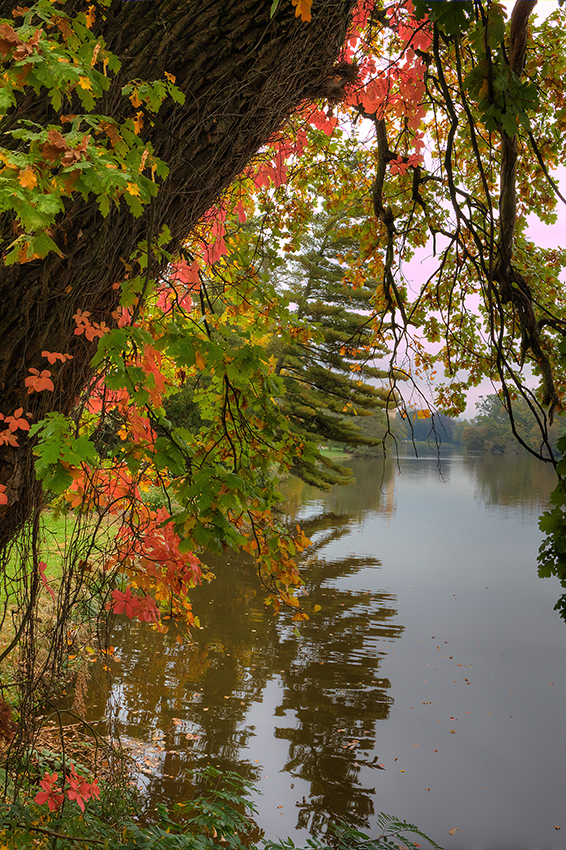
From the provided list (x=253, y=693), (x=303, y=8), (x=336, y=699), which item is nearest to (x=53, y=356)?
(x=303, y=8)

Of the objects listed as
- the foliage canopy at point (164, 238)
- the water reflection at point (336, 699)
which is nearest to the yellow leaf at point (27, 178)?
the foliage canopy at point (164, 238)

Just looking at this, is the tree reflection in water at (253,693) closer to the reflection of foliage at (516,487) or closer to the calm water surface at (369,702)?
the calm water surface at (369,702)

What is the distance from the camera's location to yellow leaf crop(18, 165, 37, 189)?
1243 mm

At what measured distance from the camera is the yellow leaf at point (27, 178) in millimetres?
→ 1243

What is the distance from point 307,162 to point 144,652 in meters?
5.67

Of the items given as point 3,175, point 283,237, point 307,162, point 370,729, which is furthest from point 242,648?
point 3,175

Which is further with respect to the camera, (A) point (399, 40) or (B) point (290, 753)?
(B) point (290, 753)

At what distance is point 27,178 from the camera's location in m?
1.25

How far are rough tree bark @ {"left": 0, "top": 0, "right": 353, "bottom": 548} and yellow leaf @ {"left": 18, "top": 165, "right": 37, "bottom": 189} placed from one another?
41 cm

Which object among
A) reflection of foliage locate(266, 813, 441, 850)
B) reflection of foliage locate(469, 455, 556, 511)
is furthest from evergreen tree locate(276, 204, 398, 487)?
reflection of foliage locate(266, 813, 441, 850)

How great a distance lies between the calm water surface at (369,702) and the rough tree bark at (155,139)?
1492 millimetres

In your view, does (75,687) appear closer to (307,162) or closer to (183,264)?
(183,264)

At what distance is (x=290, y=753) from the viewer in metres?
5.19

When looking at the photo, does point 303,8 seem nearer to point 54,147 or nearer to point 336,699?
point 54,147
